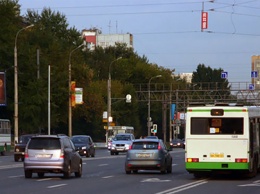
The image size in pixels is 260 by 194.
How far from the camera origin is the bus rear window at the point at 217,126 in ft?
104

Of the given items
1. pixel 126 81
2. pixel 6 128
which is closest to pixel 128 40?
pixel 126 81

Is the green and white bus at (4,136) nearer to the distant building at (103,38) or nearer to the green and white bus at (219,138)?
the green and white bus at (219,138)

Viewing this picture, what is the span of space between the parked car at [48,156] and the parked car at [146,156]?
422 cm

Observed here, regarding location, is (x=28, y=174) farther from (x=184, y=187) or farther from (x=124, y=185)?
(x=184, y=187)

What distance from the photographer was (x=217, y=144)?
31.7 meters

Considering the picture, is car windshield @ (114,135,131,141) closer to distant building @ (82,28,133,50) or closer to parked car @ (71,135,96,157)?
parked car @ (71,135,96,157)

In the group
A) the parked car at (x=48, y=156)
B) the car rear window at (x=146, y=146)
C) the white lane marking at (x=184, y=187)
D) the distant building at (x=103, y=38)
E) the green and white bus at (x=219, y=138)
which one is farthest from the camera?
the distant building at (x=103, y=38)

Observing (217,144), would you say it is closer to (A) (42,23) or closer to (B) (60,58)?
(B) (60,58)

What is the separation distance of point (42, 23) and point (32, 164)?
81.4m

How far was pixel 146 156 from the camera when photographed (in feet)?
118

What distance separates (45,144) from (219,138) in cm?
638

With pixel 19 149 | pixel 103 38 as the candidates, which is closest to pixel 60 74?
pixel 19 149

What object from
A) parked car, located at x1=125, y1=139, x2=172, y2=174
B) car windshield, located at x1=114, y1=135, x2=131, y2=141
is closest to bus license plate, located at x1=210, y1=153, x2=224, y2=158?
parked car, located at x1=125, y1=139, x2=172, y2=174

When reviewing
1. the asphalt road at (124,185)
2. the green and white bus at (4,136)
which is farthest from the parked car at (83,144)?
the asphalt road at (124,185)
